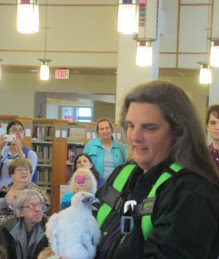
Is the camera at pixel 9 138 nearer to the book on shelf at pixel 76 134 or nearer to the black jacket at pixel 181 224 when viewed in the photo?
the black jacket at pixel 181 224

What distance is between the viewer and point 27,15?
15.4 feet

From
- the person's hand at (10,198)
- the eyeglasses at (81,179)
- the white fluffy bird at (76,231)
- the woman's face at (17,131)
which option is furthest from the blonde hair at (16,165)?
the white fluffy bird at (76,231)

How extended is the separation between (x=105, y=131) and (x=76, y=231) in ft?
13.0

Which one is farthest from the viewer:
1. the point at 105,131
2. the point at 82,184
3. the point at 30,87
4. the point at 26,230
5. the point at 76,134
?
the point at 30,87

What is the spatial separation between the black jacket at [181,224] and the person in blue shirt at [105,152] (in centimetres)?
417

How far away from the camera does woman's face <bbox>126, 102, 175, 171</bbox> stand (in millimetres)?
1285

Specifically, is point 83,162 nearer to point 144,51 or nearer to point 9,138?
point 9,138

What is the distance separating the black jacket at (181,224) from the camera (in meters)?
1.13

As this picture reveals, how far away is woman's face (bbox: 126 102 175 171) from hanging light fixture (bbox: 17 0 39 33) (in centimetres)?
360

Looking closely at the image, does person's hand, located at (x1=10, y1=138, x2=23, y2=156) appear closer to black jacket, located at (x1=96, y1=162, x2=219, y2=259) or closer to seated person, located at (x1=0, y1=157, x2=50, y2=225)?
seated person, located at (x1=0, y1=157, x2=50, y2=225)

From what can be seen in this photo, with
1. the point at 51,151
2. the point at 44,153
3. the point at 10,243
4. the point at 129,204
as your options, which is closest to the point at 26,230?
the point at 10,243

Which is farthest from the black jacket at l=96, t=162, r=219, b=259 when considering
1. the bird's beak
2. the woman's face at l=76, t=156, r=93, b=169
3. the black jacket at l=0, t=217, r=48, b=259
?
the woman's face at l=76, t=156, r=93, b=169

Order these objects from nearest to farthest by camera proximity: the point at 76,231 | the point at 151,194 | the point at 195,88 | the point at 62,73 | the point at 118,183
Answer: the point at 151,194
the point at 118,183
the point at 76,231
the point at 62,73
the point at 195,88

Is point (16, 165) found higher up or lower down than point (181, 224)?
lower down
